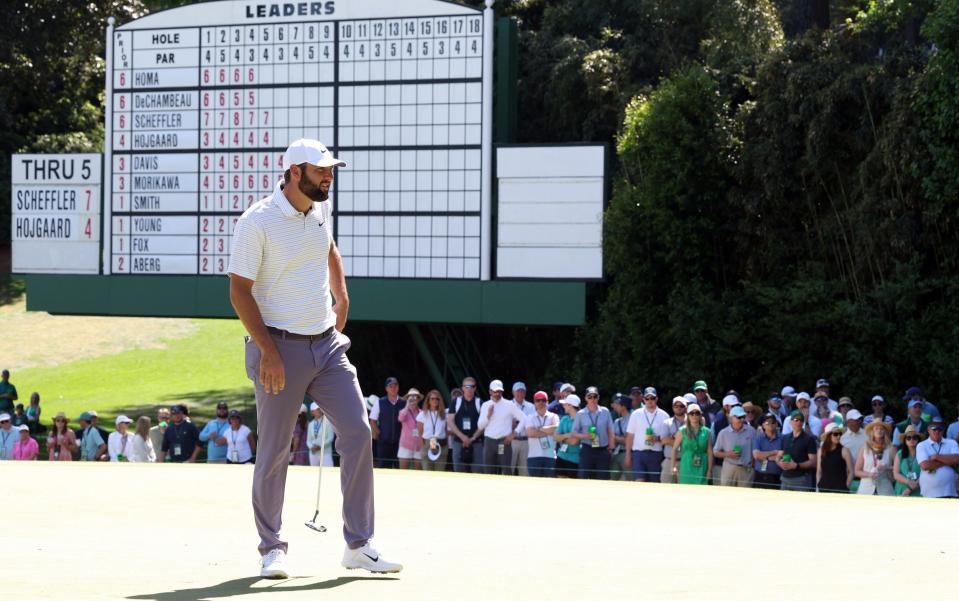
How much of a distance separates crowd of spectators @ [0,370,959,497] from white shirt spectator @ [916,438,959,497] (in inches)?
0.4

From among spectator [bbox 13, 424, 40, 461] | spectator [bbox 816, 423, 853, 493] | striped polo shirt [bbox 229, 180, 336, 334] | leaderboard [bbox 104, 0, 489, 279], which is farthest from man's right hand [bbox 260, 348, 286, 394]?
leaderboard [bbox 104, 0, 489, 279]

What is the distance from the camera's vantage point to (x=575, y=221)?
2103 centimetres

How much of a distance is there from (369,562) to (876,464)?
30.5 ft

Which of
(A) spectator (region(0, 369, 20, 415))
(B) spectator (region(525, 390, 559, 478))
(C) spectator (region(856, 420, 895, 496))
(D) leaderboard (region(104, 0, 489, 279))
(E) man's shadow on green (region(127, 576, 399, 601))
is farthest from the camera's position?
(A) spectator (region(0, 369, 20, 415))

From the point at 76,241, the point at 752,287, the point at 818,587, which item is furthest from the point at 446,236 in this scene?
the point at 818,587

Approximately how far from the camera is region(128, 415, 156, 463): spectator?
18.3 meters

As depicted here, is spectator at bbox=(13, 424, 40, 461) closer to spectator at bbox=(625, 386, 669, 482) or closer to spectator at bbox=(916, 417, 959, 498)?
spectator at bbox=(625, 386, 669, 482)

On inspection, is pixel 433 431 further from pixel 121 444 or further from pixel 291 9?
pixel 291 9

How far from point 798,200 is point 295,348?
16.9 meters

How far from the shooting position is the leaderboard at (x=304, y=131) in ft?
69.9

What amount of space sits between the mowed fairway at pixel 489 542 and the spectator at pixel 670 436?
4620 mm

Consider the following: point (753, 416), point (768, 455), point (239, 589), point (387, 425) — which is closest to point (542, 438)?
point (753, 416)

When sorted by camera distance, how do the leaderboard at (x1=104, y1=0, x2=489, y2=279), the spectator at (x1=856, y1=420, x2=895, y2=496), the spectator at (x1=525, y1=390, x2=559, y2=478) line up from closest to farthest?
1. the spectator at (x1=856, y1=420, x2=895, y2=496)
2. the spectator at (x1=525, y1=390, x2=559, y2=478)
3. the leaderboard at (x1=104, y1=0, x2=489, y2=279)

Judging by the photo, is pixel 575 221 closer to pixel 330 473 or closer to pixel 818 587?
pixel 330 473
